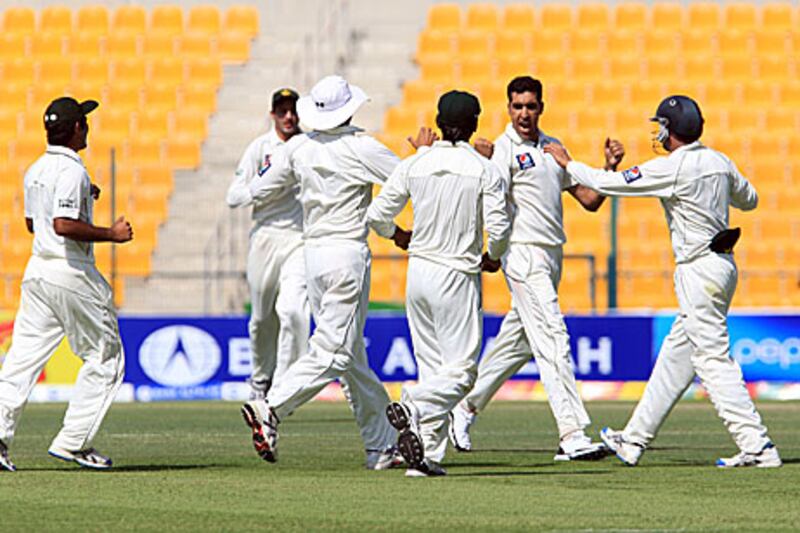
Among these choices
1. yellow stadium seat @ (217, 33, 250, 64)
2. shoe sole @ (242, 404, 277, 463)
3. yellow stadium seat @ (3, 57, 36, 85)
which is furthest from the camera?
yellow stadium seat @ (3, 57, 36, 85)

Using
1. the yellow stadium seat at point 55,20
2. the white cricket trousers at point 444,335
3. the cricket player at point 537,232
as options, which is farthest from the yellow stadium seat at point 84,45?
the white cricket trousers at point 444,335

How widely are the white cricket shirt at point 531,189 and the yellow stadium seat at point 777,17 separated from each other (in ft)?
58.4

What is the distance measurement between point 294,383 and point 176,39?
19786mm

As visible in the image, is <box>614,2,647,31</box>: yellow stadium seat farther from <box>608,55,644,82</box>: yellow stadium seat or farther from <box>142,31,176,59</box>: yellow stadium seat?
<box>142,31,176,59</box>: yellow stadium seat

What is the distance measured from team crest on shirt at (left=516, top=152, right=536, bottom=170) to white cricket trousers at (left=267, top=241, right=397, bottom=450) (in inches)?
53.2

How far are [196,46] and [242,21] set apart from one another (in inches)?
35.9

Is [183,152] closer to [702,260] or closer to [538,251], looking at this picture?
[538,251]

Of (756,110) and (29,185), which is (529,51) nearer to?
(756,110)

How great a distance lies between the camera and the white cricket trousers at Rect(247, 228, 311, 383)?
14016 millimetres

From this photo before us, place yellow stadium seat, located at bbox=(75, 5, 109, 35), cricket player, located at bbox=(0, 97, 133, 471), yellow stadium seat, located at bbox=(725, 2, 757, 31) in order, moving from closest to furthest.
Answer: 1. cricket player, located at bbox=(0, 97, 133, 471)
2. yellow stadium seat, located at bbox=(725, 2, 757, 31)
3. yellow stadium seat, located at bbox=(75, 5, 109, 35)

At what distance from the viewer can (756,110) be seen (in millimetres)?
26688

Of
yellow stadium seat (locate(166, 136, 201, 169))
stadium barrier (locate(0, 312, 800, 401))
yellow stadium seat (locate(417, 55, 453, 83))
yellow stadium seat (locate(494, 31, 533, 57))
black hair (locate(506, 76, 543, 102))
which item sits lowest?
stadium barrier (locate(0, 312, 800, 401))

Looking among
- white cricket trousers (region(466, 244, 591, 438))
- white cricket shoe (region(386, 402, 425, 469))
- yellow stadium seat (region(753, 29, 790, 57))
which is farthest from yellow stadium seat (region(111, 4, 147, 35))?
white cricket shoe (region(386, 402, 425, 469))

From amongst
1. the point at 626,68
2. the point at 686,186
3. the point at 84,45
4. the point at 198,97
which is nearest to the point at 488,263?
the point at 686,186
